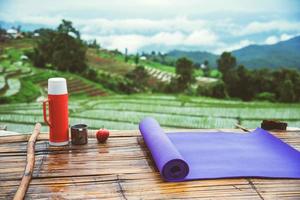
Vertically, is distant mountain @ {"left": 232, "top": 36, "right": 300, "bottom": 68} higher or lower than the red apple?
higher

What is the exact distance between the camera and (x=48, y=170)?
5.65 feet

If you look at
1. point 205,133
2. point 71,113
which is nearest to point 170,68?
point 71,113

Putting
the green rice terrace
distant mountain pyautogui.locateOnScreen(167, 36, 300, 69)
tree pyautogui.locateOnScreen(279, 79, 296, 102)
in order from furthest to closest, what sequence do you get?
distant mountain pyautogui.locateOnScreen(167, 36, 300, 69), tree pyautogui.locateOnScreen(279, 79, 296, 102), the green rice terrace

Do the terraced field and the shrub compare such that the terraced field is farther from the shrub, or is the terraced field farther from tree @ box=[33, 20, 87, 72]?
tree @ box=[33, 20, 87, 72]

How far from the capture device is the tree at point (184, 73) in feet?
74.8

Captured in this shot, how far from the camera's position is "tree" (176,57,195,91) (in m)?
22.8

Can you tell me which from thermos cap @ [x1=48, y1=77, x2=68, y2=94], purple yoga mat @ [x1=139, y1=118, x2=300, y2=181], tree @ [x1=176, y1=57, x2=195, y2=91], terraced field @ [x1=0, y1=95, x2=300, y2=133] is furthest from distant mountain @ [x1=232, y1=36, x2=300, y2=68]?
thermos cap @ [x1=48, y1=77, x2=68, y2=94]

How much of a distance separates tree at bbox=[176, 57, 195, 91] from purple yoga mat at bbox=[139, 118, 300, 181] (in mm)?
20328

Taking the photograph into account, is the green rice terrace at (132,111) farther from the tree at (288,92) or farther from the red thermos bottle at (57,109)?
the tree at (288,92)

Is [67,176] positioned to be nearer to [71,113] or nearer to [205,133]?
[205,133]

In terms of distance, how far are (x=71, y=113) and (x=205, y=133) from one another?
7541mm

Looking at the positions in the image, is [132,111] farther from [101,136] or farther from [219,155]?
[219,155]

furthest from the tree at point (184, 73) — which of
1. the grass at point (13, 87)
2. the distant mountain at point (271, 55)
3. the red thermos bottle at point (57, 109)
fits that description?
the red thermos bottle at point (57, 109)

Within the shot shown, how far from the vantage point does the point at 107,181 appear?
1.60 m
